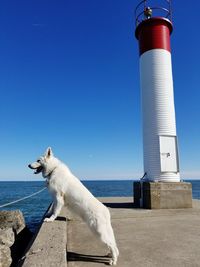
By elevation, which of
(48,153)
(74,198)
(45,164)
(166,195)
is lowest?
(166,195)

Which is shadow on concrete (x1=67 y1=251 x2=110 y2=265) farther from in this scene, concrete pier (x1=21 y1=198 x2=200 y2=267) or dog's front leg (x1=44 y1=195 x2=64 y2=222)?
dog's front leg (x1=44 y1=195 x2=64 y2=222)

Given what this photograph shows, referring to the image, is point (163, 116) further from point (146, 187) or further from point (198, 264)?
point (198, 264)

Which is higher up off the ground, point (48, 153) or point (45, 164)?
point (48, 153)

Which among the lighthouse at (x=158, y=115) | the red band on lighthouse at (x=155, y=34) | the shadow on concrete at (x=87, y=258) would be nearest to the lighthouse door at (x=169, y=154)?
the lighthouse at (x=158, y=115)

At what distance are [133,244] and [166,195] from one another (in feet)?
15.9

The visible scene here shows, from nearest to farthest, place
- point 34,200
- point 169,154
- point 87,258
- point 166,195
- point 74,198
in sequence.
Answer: point 87,258, point 74,198, point 166,195, point 169,154, point 34,200

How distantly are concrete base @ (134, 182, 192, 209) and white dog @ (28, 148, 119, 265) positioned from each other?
5113 millimetres

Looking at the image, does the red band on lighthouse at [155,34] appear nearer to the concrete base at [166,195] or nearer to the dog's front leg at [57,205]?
the concrete base at [166,195]

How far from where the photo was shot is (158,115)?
1073 cm

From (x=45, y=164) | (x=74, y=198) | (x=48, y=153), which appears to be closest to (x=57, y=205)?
(x=74, y=198)

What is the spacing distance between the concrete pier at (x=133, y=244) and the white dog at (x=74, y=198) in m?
0.45

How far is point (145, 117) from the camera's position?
11.1 m

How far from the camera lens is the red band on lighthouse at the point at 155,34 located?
36.1 ft

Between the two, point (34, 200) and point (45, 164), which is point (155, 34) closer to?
point (45, 164)
